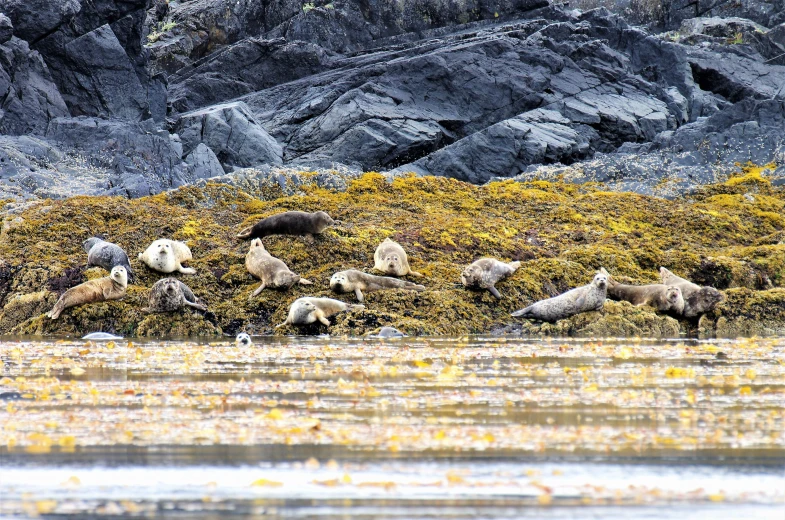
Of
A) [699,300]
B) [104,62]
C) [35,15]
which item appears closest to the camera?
[699,300]

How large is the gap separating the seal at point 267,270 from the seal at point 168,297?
3.15ft

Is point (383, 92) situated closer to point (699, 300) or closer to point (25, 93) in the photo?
point (25, 93)

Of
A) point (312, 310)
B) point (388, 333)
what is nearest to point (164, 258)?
point (312, 310)

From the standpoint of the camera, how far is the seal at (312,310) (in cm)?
1148

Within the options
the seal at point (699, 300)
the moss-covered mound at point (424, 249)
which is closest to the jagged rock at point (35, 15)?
the moss-covered mound at point (424, 249)

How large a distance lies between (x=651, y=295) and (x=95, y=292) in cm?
716

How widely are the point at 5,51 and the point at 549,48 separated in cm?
1831

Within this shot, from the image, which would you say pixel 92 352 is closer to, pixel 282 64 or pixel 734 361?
pixel 734 361

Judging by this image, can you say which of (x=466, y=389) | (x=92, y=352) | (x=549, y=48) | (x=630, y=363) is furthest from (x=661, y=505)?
(x=549, y=48)

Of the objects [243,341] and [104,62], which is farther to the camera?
[104,62]

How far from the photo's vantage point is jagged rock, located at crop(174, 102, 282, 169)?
28484 millimetres

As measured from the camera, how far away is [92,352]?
9016mm

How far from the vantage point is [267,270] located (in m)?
12.6

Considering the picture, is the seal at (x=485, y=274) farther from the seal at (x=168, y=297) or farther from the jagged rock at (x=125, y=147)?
the jagged rock at (x=125, y=147)
